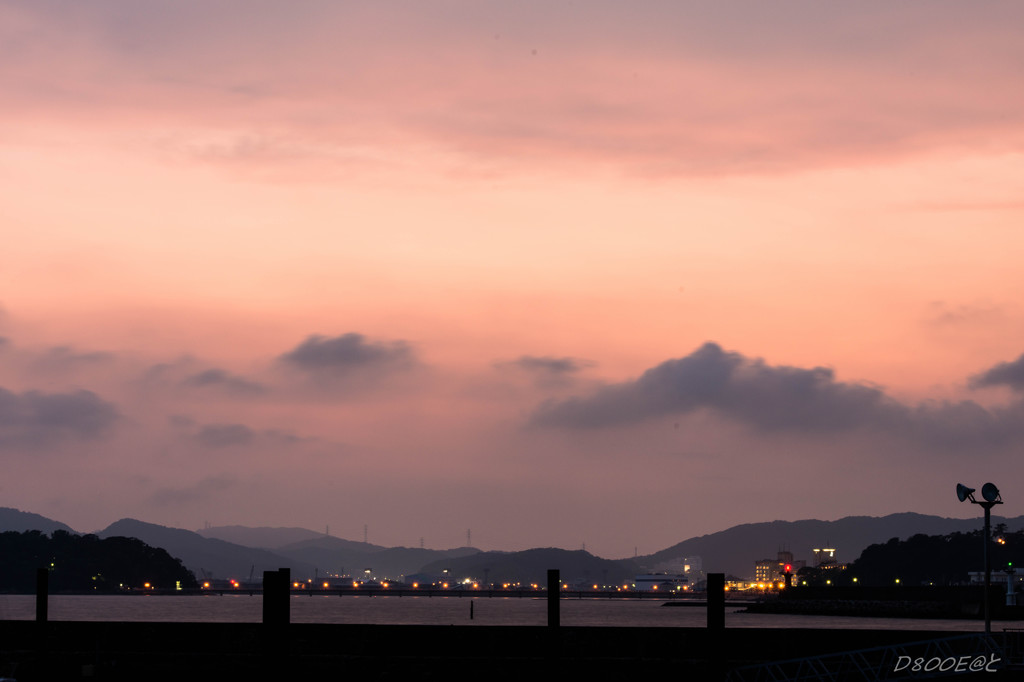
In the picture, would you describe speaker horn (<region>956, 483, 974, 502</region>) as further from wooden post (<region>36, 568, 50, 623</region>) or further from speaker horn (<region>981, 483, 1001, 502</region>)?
wooden post (<region>36, 568, 50, 623</region>)

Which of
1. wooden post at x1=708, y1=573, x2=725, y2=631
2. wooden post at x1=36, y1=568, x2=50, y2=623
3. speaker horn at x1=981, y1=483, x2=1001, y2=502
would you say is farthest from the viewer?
wooden post at x1=36, y1=568, x2=50, y2=623

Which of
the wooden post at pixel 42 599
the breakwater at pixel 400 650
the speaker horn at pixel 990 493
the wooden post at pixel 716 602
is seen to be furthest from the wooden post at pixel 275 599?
the speaker horn at pixel 990 493

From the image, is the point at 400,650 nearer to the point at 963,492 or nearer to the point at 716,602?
the point at 716,602

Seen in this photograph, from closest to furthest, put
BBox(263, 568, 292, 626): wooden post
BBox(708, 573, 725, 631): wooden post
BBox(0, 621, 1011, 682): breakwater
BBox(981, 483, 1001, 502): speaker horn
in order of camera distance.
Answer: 1. BBox(263, 568, 292, 626): wooden post
2. BBox(708, 573, 725, 631): wooden post
3. BBox(981, 483, 1001, 502): speaker horn
4. BBox(0, 621, 1011, 682): breakwater

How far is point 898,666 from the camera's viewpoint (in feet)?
140

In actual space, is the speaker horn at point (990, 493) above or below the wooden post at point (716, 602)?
above

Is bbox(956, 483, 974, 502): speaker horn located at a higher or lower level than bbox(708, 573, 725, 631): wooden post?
higher

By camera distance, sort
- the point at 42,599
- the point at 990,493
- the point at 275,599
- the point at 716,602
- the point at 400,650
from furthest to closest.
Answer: the point at 42,599, the point at 400,650, the point at 990,493, the point at 716,602, the point at 275,599

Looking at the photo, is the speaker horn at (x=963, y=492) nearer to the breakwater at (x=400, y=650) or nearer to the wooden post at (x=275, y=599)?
the breakwater at (x=400, y=650)

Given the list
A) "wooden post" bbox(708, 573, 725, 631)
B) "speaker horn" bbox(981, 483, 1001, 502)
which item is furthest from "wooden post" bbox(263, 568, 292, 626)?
"speaker horn" bbox(981, 483, 1001, 502)

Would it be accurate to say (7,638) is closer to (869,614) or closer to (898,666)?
(898,666)

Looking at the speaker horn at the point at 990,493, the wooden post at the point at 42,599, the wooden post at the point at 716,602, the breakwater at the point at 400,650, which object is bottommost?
the breakwater at the point at 400,650

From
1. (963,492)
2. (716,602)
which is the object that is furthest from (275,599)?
(963,492)

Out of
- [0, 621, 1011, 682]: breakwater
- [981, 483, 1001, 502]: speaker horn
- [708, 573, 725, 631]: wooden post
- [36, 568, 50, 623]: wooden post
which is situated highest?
[981, 483, 1001, 502]: speaker horn
